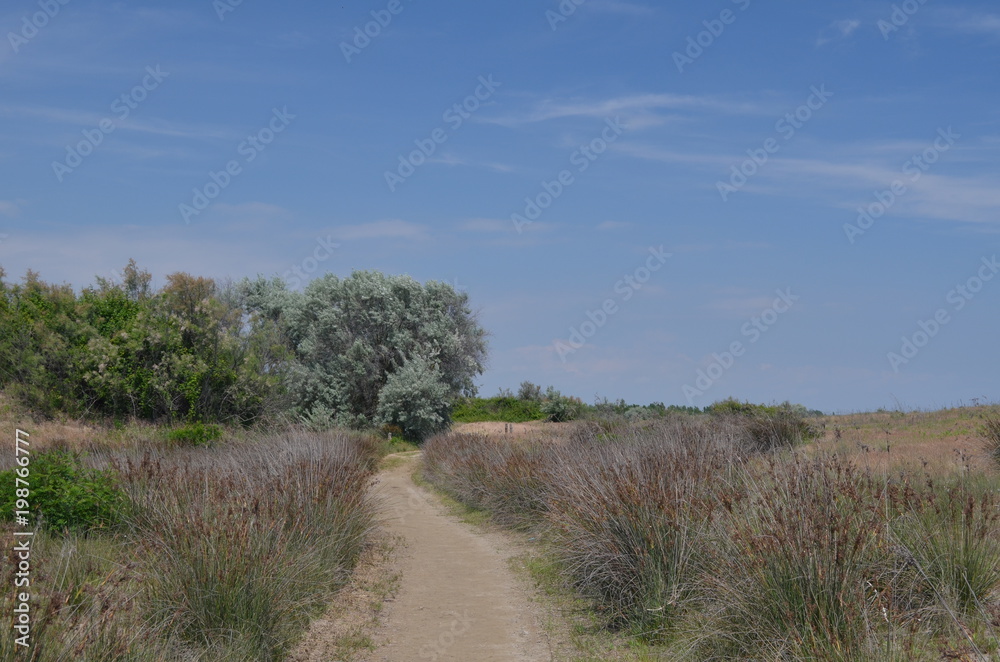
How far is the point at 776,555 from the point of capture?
5.70m

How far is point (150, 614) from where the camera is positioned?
652cm

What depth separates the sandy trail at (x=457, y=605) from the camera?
791cm

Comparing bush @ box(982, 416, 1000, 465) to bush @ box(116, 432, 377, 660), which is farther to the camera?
bush @ box(982, 416, 1000, 465)

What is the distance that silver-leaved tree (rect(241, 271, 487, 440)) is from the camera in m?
40.6

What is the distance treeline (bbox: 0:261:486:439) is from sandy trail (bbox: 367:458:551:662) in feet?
53.8

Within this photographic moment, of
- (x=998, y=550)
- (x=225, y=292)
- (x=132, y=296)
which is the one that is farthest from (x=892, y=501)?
(x=225, y=292)

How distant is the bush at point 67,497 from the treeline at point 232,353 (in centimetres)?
1794

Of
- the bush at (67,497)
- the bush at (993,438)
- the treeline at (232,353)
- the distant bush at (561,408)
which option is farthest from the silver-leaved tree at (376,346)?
the bush at (67,497)

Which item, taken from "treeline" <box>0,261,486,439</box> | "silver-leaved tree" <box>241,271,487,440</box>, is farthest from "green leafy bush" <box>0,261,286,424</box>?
"silver-leaved tree" <box>241,271,487,440</box>

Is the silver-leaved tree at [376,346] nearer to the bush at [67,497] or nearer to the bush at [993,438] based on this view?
the bush at [993,438]

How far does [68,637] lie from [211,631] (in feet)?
6.04

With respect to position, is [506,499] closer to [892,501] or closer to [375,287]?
[892,501]

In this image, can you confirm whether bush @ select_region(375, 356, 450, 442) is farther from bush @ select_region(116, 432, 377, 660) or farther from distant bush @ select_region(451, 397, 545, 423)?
bush @ select_region(116, 432, 377, 660)

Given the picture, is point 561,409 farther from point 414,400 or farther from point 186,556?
point 186,556
